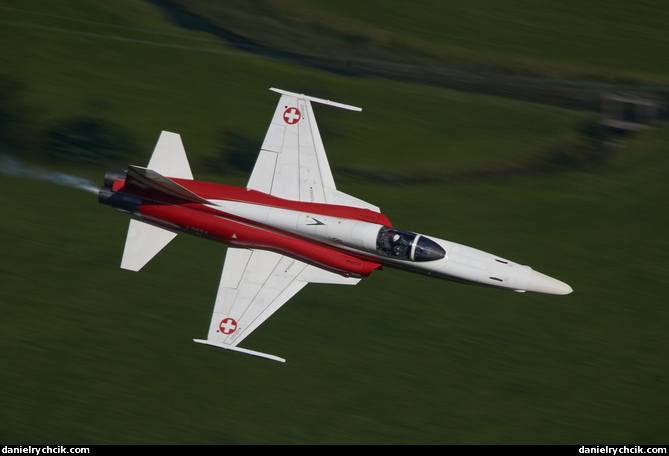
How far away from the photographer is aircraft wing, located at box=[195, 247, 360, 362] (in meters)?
19.3

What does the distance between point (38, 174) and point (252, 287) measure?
9061 mm

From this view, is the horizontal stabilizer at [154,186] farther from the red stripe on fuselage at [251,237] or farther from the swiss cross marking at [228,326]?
the swiss cross marking at [228,326]

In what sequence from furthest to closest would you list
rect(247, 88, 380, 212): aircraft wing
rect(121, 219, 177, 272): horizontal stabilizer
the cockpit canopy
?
1. rect(247, 88, 380, 212): aircraft wing
2. rect(121, 219, 177, 272): horizontal stabilizer
3. the cockpit canopy

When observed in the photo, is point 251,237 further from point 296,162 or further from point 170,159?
point 170,159

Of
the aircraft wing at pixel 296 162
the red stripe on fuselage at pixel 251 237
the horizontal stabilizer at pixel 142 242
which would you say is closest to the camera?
the red stripe on fuselage at pixel 251 237

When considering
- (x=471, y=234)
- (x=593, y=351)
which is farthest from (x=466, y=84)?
(x=593, y=351)

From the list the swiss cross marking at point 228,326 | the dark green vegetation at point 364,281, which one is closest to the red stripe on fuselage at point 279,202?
the swiss cross marking at point 228,326

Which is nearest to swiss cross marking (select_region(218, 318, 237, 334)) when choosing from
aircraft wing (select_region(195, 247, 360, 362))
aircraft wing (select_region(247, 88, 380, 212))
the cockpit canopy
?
aircraft wing (select_region(195, 247, 360, 362))

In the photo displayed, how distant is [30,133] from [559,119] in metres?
18.0

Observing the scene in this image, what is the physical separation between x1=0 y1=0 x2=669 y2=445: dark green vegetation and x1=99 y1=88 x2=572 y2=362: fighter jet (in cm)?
251

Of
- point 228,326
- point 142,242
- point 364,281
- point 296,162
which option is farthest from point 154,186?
point 364,281

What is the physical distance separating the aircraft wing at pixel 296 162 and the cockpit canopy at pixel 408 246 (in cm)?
128

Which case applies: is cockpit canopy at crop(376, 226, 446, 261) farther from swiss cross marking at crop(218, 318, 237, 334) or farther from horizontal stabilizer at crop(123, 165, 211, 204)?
horizontal stabilizer at crop(123, 165, 211, 204)

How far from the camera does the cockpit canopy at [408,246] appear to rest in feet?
62.0
